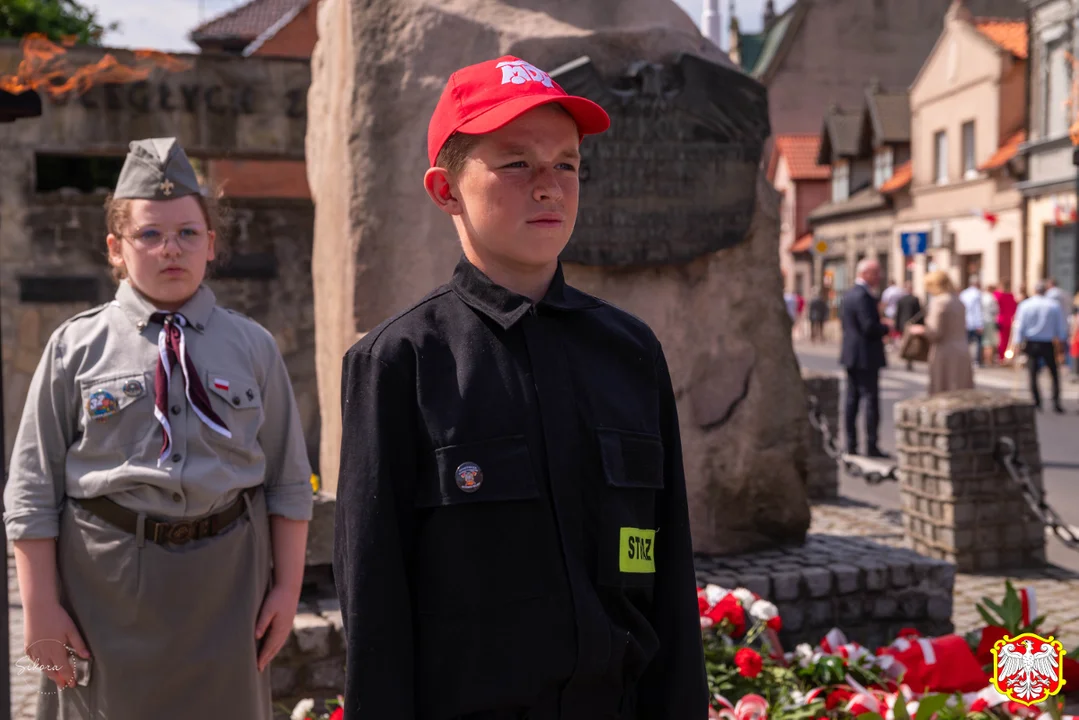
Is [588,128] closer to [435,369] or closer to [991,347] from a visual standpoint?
[435,369]

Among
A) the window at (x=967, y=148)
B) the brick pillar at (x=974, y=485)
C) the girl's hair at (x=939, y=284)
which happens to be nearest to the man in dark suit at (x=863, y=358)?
the girl's hair at (x=939, y=284)

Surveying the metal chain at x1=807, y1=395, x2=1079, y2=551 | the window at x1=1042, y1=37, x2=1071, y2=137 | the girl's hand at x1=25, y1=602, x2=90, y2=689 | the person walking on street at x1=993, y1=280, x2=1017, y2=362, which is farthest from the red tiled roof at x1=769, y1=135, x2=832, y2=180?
the girl's hand at x1=25, y1=602, x2=90, y2=689

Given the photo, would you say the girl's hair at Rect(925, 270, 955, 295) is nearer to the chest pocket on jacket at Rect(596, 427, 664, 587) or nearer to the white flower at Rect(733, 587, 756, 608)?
the white flower at Rect(733, 587, 756, 608)

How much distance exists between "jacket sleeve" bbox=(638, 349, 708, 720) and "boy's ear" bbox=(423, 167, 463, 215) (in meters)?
0.42

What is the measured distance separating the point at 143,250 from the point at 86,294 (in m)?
8.12

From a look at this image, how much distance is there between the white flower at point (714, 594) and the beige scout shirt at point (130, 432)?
1723 millimetres

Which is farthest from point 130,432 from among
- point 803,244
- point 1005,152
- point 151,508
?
point 803,244

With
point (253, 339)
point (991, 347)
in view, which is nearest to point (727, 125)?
point (253, 339)

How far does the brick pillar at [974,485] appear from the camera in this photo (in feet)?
21.0

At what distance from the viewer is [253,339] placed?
9.75 ft

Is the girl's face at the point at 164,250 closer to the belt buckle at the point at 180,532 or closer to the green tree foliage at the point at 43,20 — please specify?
the belt buckle at the point at 180,532

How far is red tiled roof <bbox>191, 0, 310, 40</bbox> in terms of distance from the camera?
88.1ft

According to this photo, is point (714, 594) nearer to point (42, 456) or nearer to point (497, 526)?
point (42, 456)

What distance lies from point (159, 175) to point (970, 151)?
29.9m
